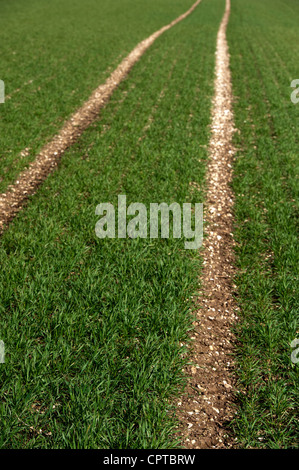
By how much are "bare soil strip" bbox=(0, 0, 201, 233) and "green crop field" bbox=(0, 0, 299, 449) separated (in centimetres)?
29

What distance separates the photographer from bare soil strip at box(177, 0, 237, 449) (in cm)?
368

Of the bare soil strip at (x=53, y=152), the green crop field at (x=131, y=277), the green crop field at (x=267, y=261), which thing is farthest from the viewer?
the bare soil strip at (x=53, y=152)

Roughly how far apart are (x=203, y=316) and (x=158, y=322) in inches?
35.0

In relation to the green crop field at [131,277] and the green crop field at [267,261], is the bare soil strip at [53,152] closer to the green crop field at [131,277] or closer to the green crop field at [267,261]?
the green crop field at [131,277]

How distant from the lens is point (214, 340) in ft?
15.6

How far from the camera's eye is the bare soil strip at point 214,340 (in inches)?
145

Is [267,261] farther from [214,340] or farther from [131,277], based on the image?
[131,277]

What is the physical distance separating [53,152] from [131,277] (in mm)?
6640

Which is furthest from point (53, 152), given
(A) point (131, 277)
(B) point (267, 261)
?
(B) point (267, 261)

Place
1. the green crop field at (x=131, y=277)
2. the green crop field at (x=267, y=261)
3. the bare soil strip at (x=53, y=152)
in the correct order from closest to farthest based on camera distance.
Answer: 1. the green crop field at (x=131, y=277)
2. the green crop field at (x=267, y=261)
3. the bare soil strip at (x=53, y=152)

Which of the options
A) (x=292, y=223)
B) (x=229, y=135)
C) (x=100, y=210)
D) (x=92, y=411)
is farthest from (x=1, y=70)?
(x=92, y=411)

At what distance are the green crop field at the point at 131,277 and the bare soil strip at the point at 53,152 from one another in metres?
0.29

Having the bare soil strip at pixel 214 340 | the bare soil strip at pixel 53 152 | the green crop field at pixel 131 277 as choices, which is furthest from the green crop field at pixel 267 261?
the bare soil strip at pixel 53 152

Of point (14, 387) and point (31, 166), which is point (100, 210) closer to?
point (31, 166)
